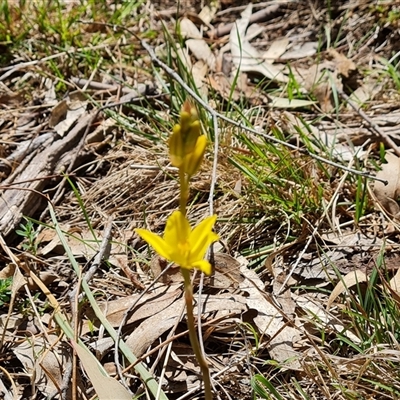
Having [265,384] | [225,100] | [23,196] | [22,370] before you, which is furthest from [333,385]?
[225,100]

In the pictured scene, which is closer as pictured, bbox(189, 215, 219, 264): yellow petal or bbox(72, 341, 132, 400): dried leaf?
bbox(189, 215, 219, 264): yellow petal

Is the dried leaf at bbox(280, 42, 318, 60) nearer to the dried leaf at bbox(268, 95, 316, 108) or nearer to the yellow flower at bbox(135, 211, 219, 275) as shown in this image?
the dried leaf at bbox(268, 95, 316, 108)

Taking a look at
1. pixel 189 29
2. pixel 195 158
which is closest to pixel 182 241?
pixel 195 158

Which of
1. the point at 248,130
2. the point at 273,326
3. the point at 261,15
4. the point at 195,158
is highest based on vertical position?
the point at 261,15

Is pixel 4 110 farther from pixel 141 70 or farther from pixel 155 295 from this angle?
pixel 155 295

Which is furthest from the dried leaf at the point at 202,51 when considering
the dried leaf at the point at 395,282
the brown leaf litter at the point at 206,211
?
the dried leaf at the point at 395,282

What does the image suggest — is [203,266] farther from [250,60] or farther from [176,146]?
[250,60]

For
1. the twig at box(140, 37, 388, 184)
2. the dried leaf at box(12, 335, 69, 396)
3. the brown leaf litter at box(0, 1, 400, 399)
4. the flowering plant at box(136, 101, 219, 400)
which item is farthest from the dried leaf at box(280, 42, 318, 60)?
the flowering plant at box(136, 101, 219, 400)
